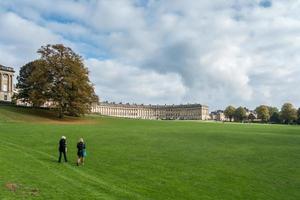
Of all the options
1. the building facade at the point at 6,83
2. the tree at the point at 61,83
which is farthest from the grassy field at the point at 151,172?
the building facade at the point at 6,83

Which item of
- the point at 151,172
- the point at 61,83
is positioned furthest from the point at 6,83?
the point at 151,172

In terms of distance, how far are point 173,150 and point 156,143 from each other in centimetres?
553

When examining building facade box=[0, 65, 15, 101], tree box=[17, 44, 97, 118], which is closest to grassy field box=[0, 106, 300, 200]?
tree box=[17, 44, 97, 118]

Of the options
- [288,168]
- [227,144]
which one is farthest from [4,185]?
[227,144]

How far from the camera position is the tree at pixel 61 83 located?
290 ft

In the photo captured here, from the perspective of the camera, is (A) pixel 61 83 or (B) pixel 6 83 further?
(B) pixel 6 83

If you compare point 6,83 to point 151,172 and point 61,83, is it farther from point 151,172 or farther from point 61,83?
point 151,172

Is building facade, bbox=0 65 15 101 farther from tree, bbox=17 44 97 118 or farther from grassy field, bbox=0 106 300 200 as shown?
grassy field, bbox=0 106 300 200

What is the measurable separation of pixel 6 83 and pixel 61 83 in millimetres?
69683

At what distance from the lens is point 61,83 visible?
296 ft

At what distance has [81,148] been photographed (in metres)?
29.8

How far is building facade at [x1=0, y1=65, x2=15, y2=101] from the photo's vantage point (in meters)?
150

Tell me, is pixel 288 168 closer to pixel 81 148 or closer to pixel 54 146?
pixel 81 148

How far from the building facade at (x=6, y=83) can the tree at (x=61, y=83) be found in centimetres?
6000
